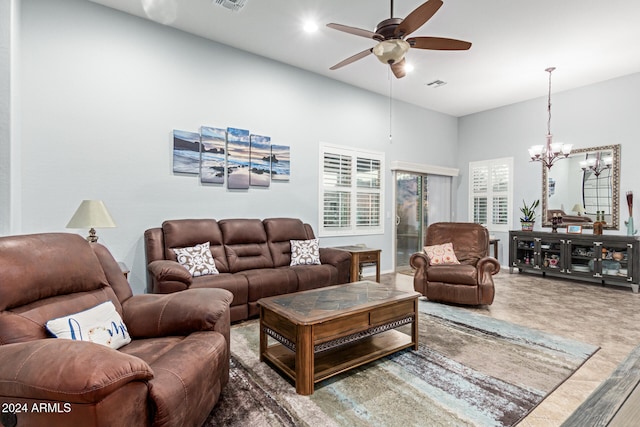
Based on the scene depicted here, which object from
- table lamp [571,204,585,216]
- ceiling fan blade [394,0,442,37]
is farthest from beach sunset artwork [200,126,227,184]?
table lamp [571,204,585,216]

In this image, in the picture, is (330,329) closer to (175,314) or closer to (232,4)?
(175,314)

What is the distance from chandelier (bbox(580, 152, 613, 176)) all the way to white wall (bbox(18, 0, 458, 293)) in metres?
4.57

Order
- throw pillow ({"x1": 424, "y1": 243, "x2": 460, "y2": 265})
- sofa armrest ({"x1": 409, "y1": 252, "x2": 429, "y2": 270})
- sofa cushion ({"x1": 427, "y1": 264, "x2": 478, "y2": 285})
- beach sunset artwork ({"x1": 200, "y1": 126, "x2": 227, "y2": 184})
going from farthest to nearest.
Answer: throw pillow ({"x1": 424, "y1": 243, "x2": 460, "y2": 265}) < sofa armrest ({"x1": 409, "y1": 252, "x2": 429, "y2": 270}) < beach sunset artwork ({"x1": 200, "y1": 126, "x2": 227, "y2": 184}) < sofa cushion ({"x1": 427, "y1": 264, "x2": 478, "y2": 285})

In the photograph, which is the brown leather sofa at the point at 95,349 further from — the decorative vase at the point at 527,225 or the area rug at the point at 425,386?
the decorative vase at the point at 527,225

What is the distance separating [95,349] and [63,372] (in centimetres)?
12

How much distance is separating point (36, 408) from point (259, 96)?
4130 mm

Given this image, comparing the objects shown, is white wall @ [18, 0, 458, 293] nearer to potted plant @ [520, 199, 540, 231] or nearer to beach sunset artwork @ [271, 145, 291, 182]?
beach sunset artwork @ [271, 145, 291, 182]

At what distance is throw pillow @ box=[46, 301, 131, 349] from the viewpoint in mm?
1551

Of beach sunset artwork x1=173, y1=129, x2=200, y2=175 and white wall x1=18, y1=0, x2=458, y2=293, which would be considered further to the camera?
beach sunset artwork x1=173, y1=129, x2=200, y2=175

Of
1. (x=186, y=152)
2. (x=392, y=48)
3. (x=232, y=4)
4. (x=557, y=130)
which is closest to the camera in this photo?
(x=392, y=48)

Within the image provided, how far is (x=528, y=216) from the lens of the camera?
605 cm

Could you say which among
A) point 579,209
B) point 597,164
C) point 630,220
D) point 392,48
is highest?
point 392,48

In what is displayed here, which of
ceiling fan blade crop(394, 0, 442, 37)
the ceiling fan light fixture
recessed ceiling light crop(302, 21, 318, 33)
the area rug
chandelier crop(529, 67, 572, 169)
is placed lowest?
the area rug

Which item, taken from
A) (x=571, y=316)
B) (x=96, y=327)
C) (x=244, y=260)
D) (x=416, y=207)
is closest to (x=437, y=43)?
(x=244, y=260)
